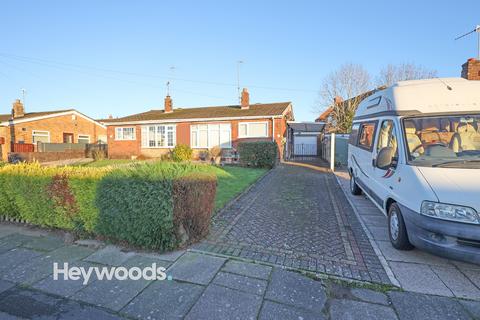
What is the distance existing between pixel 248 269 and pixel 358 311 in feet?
4.46

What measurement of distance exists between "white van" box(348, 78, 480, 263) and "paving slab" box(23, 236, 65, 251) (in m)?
5.54

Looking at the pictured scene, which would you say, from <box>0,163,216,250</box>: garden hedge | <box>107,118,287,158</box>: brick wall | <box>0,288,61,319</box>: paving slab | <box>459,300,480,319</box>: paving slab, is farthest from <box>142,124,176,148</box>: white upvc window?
<box>459,300,480,319</box>: paving slab

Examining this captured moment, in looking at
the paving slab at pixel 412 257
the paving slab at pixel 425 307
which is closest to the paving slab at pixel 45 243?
the paving slab at pixel 425 307

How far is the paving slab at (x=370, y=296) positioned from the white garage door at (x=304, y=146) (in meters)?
22.3

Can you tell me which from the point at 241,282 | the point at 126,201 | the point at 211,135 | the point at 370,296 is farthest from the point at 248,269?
the point at 211,135

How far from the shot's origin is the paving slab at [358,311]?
242 centimetres

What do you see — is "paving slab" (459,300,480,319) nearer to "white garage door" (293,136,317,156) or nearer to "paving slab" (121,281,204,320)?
"paving slab" (121,281,204,320)

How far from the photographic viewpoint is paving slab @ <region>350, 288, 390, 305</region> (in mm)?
2669

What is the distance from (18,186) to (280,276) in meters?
5.32

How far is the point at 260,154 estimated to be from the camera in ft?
45.2

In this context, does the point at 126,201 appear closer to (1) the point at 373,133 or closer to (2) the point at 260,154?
(1) the point at 373,133

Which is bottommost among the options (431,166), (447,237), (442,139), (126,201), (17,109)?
(447,237)

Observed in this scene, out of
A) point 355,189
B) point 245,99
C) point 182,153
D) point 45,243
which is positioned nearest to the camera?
point 45,243

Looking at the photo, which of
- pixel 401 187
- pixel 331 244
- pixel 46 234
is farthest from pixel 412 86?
pixel 46 234
